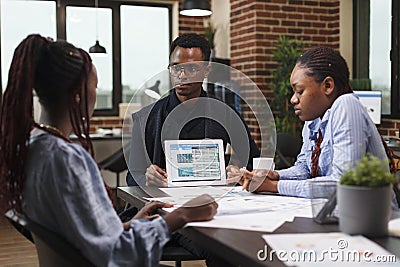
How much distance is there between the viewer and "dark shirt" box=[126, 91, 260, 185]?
211 cm

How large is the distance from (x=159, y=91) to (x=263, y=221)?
1.03 metres

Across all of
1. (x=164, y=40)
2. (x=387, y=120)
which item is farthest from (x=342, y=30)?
(x=164, y=40)

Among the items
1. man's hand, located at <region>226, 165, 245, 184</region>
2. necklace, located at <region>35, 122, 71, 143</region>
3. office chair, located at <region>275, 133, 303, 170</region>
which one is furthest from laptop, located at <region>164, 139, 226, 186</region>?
office chair, located at <region>275, 133, 303, 170</region>

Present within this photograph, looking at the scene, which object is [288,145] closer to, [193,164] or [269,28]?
[269,28]

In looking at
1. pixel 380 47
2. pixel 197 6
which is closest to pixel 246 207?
pixel 197 6

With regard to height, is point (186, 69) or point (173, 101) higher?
point (186, 69)

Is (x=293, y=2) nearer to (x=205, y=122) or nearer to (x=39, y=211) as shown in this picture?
(x=205, y=122)

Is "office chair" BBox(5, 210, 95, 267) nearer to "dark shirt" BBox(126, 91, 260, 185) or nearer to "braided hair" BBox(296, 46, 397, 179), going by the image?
"dark shirt" BBox(126, 91, 260, 185)

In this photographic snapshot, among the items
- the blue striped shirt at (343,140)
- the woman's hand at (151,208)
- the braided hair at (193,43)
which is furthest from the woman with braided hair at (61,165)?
the braided hair at (193,43)

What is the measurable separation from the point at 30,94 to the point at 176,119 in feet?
3.02

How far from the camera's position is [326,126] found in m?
1.83

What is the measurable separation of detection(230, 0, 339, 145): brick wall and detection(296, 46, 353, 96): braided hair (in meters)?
3.66

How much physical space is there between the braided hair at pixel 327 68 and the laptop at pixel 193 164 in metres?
0.46

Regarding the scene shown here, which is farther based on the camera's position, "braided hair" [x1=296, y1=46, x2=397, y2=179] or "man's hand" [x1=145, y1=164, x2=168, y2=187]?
"man's hand" [x1=145, y1=164, x2=168, y2=187]
